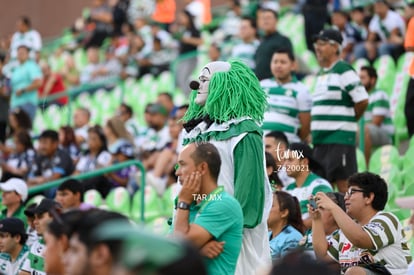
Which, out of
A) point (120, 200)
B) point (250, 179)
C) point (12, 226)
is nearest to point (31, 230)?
point (12, 226)

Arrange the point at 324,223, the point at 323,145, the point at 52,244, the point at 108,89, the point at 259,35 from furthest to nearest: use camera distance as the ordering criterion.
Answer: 1. the point at 108,89
2. the point at 259,35
3. the point at 323,145
4. the point at 324,223
5. the point at 52,244

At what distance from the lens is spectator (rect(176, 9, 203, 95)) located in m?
17.2

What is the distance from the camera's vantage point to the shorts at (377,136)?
11.8 m

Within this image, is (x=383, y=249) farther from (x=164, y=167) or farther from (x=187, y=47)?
(x=187, y=47)

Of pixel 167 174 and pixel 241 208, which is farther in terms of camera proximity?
pixel 167 174

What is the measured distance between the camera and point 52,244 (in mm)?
5055

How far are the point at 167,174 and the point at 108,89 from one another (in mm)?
6776

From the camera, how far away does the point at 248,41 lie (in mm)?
13305

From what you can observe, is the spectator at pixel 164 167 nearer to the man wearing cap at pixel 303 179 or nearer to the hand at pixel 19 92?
the hand at pixel 19 92

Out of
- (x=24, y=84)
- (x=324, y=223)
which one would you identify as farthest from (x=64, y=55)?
(x=324, y=223)

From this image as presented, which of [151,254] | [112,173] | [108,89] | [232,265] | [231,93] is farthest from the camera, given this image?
[108,89]

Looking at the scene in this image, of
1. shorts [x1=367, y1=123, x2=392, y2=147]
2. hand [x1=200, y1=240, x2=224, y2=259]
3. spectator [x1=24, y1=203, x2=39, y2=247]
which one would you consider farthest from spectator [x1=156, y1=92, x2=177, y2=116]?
hand [x1=200, y1=240, x2=224, y2=259]

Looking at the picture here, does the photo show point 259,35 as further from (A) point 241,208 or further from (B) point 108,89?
(A) point 241,208

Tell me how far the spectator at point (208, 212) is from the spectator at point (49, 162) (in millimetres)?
6582
